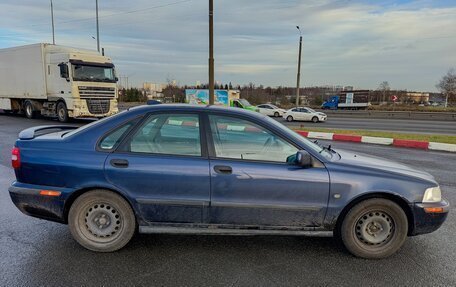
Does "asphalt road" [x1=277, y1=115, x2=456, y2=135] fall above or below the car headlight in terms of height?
below

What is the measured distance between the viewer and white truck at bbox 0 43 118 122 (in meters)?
15.5

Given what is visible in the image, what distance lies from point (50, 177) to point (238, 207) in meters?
1.94

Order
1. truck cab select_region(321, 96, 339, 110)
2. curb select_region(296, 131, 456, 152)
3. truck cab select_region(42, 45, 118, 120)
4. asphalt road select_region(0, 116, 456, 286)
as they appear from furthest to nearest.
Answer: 1. truck cab select_region(321, 96, 339, 110)
2. truck cab select_region(42, 45, 118, 120)
3. curb select_region(296, 131, 456, 152)
4. asphalt road select_region(0, 116, 456, 286)

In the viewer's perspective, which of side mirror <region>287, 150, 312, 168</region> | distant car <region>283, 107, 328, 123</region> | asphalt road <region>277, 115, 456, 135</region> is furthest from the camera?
distant car <region>283, 107, 328, 123</region>

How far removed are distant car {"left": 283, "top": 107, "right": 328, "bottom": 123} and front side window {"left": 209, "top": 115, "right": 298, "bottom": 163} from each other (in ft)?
83.6

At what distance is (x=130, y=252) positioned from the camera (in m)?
3.32

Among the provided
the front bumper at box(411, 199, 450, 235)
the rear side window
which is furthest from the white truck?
the front bumper at box(411, 199, 450, 235)

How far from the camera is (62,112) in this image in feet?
54.1

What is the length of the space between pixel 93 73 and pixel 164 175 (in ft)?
48.2

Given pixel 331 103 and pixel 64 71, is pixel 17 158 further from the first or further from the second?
pixel 331 103

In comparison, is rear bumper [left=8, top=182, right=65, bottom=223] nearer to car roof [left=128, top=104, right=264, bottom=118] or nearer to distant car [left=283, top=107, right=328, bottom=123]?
car roof [left=128, top=104, right=264, bottom=118]

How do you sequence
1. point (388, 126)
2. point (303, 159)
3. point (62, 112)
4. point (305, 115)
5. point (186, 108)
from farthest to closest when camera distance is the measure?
point (305, 115)
point (388, 126)
point (62, 112)
point (186, 108)
point (303, 159)

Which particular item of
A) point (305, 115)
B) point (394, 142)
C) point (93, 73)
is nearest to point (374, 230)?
point (394, 142)

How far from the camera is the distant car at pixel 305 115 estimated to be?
2783 centimetres
